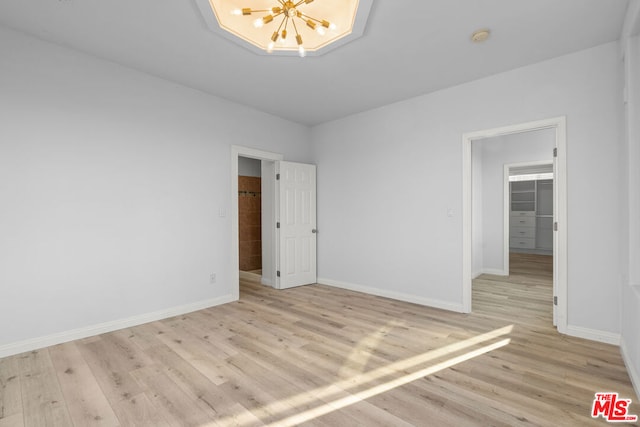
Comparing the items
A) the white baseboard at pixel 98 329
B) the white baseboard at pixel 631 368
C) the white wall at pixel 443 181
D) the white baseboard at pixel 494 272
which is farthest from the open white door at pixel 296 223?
the white baseboard at pixel 631 368

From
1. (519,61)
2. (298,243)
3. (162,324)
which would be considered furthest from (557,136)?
(162,324)

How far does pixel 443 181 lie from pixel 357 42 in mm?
2006

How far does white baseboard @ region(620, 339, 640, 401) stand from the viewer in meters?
1.96

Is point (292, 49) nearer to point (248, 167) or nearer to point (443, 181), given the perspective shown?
point (443, 181)

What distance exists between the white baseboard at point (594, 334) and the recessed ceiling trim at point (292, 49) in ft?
11.3

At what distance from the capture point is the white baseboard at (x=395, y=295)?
147 inches

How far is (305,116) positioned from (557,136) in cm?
334

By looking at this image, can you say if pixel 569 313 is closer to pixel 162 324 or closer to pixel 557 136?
pixel 557 136

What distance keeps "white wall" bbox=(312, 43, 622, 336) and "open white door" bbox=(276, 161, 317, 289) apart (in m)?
0.19

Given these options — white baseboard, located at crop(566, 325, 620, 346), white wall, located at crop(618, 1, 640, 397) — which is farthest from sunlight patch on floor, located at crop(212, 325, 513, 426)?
white wall, located at crop(618, 1, 640, 397)

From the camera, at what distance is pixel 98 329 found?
3010 millimetres

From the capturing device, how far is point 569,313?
9.68 ft

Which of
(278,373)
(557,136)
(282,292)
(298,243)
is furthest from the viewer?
(298,243)

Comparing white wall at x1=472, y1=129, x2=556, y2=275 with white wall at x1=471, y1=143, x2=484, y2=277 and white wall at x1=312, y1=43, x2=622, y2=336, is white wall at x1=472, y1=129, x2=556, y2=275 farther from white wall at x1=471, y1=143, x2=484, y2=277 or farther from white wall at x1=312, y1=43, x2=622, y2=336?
white wall at x1=312, y1=43, x2=622, y2=336
